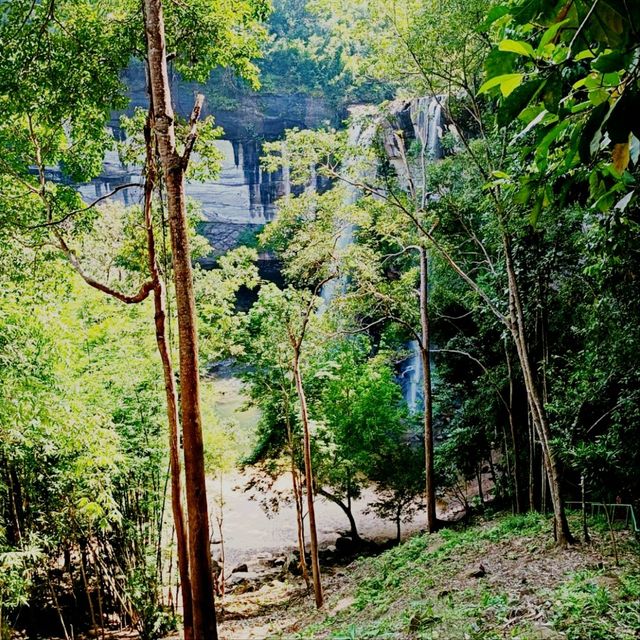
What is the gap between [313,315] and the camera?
9930mm

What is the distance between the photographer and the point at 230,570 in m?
14.2

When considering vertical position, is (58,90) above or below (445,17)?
below

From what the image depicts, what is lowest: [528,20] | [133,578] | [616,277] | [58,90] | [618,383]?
[133,578]

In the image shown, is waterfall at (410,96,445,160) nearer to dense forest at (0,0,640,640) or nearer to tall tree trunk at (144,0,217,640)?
dense forest at (0,0,640,640)

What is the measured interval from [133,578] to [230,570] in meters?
5.70

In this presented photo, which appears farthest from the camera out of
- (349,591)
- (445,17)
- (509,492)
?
(509,492)

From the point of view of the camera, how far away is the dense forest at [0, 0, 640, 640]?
318 cm

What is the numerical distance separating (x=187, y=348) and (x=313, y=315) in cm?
608

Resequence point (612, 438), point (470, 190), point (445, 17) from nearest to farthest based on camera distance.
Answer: point (612, 438) → point (445, 17) → point (470, 190)

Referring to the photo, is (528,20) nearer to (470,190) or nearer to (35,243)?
(35,243)

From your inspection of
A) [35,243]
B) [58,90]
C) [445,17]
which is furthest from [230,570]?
[445,17]

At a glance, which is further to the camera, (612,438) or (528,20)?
(612,438)

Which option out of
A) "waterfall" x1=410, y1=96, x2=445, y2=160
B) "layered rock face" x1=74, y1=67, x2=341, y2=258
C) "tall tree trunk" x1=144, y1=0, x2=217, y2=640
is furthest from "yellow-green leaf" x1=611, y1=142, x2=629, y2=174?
"layered rock face" x1=74, y1=67, x2=341, y2=258

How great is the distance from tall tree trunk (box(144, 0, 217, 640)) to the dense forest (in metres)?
0.02
